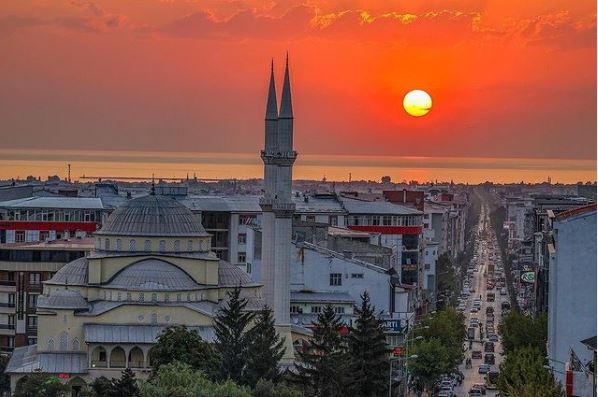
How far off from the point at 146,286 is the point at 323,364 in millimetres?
14761

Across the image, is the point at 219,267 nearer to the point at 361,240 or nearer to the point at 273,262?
the point at 273,262

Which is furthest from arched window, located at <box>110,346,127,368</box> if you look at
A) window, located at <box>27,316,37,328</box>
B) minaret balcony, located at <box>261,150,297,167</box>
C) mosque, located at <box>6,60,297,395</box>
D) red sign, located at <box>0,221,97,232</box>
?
red sign, located at <box>0,221,97,232</box>

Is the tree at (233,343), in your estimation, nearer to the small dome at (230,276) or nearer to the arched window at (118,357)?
the arched window at (118,357)

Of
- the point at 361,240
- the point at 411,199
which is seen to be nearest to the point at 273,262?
the point at 361,240

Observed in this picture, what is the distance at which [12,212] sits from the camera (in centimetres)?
11462

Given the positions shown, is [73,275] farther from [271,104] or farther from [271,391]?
[271,391]

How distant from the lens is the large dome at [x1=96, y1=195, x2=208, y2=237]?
265 ft

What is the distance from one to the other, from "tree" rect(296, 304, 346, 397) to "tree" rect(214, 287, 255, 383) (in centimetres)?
208

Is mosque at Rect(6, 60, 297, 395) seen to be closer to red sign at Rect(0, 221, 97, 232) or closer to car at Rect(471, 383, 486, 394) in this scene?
car at Rect(471, 383, 486, 394)

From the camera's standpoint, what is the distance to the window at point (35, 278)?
9056 centimetres

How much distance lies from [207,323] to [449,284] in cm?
7033

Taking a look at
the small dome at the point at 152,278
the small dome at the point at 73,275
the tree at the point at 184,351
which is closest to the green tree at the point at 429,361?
the small dome at the point at 152,278

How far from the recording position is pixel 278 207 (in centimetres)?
7950

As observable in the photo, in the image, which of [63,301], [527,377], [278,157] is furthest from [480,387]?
[527,377]
